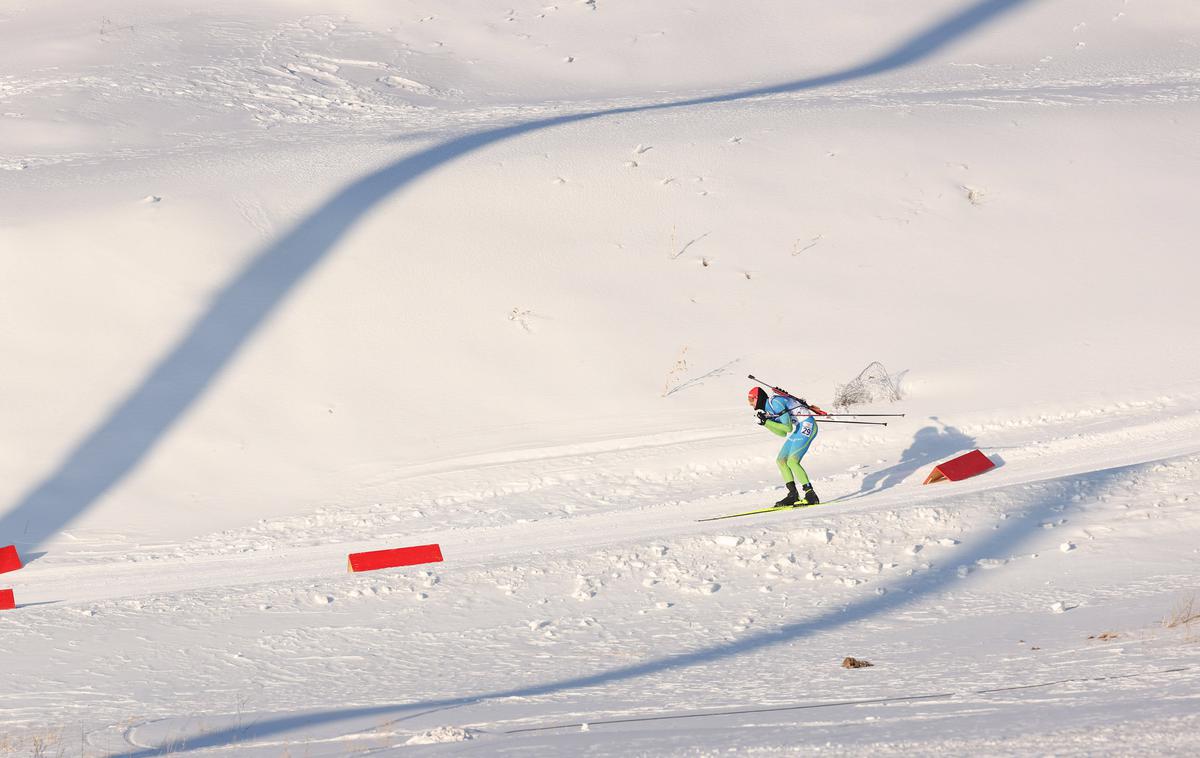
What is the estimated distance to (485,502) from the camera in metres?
12.2

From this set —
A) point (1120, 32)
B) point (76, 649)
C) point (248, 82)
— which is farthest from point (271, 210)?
point (1120, 32)

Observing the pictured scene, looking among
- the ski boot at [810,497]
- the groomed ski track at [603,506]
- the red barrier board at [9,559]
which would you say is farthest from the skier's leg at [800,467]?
the red barrier board at [9,559]

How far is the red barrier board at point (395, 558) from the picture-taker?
35.3ft

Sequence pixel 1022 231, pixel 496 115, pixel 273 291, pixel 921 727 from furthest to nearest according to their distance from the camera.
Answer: pixel 496 115
pixel 1022 231
pixel 273 291
pixel 921 727

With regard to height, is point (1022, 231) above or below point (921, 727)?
above

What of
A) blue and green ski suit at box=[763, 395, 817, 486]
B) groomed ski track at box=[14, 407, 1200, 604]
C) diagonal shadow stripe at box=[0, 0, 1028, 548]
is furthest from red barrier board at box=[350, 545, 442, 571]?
diagonal shadow stripe at box=[0, 0, 1028, 548]

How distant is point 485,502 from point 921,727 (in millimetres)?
6968

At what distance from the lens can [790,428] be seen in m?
11.6

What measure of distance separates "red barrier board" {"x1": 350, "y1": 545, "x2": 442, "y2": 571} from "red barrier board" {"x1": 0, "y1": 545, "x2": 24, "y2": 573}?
316 centimetres

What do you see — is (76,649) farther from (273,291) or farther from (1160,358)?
(1160,358)

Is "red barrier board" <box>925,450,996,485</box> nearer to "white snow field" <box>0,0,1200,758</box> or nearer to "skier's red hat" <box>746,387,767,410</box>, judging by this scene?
"white snow field" <box>0,0,1200,758</box>

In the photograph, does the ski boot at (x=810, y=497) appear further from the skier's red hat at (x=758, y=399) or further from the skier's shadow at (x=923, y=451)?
the skier's red hat at (x=758, y=399)

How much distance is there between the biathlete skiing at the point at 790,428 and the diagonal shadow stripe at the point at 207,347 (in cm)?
649

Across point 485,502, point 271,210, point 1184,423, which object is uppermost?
point 271,210
